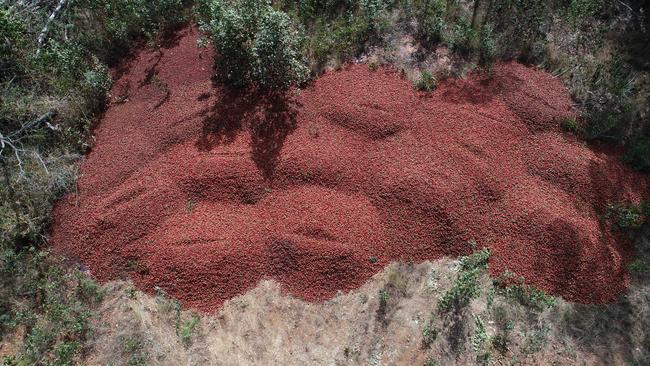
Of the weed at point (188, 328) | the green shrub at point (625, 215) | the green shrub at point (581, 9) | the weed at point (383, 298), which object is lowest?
the weed at point (188, 328)

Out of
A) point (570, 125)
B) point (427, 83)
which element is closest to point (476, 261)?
point (570, 125)

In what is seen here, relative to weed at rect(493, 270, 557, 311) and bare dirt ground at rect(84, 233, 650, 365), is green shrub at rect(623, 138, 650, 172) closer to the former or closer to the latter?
bare dirt ground at rect(84, 233, 650, 365)

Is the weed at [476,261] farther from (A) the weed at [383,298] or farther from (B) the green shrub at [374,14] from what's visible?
(B) the green shrub at [374,14]

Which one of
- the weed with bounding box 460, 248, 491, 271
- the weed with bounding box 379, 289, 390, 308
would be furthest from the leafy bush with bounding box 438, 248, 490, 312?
the weed with bounding box 379, 289, 390, 308

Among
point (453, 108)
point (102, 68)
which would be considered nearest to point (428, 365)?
point (453, 108)

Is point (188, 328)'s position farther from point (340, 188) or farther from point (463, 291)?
point (463, 291)

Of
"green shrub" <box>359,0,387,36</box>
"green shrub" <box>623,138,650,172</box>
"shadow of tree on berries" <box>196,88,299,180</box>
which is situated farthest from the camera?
"green shrub" <box>359,0,387,36</box>

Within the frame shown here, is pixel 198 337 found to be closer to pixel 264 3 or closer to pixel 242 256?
pixel 242 256

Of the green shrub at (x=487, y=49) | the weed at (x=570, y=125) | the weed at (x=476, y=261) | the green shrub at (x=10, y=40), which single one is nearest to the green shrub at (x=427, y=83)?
the green shrub at (x=487, y=49)
